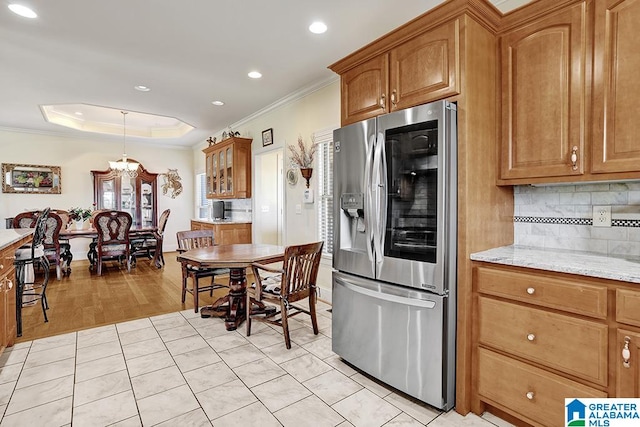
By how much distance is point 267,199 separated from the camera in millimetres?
5691

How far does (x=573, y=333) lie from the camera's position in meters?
1.50

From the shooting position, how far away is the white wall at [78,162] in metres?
6.47

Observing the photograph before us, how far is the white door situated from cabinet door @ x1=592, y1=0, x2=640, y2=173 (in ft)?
14.1

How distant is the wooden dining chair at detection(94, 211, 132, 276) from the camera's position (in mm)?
5422

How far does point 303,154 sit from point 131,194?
17.5 ft

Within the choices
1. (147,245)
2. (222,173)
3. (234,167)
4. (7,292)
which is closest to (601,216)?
(7,292)

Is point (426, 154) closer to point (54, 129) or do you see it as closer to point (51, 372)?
point (51, 372)

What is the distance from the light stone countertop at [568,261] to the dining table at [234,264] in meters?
1.87

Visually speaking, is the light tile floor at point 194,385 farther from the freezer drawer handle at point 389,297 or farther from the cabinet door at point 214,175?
the cabinet door at point 214,175

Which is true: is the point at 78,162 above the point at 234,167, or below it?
above

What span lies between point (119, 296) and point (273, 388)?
3.14 m

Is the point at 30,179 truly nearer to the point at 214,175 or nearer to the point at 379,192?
the point at 214,175

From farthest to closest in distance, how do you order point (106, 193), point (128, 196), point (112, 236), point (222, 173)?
1. point (128, 196)
2. point (106, 193)
3. point (222, 173)
4. point (112, 236)

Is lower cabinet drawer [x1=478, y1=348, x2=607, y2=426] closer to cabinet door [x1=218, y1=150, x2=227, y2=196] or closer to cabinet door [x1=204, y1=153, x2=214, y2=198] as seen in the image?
cabinet door [x1=218, y1=150, x2=227, y2=196]
